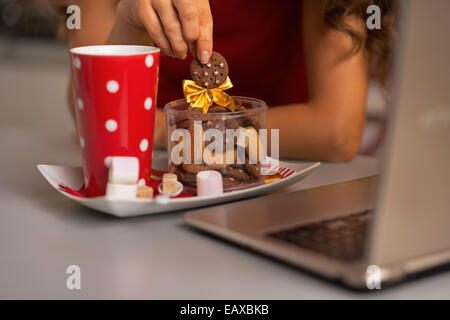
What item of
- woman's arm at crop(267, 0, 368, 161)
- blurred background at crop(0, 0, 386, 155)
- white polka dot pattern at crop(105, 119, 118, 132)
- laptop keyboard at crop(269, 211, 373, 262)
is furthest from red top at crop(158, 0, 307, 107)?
blurred background at crop(0, 0, 386, 155)

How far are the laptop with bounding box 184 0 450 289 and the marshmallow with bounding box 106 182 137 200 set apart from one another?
0.45ft

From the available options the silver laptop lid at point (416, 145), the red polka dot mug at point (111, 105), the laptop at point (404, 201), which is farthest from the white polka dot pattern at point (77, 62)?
the silver laptop lid at point (416, 145)

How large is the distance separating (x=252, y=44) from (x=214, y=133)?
24.1 inches

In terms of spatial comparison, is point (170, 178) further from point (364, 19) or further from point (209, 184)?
point (364, 19)

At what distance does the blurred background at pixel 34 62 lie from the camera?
3.09 m

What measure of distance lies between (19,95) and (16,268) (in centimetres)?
288

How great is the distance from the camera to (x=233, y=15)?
1316 mm

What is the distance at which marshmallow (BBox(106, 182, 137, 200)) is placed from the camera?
680 mm

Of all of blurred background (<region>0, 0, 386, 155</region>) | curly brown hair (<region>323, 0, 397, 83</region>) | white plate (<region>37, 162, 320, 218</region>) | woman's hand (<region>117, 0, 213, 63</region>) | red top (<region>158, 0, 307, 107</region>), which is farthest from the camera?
blurred background (<region>0, 0, 386, 155</region>)

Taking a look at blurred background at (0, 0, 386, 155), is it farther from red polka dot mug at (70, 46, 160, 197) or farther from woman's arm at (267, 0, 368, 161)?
red polka dot mug at (70, 46, 160, 197)

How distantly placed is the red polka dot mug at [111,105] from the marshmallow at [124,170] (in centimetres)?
4

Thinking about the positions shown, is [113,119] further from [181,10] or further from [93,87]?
[181,10]

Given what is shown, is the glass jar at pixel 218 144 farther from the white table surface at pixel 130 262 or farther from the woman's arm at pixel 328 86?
the woman's arm at pixel 328 86
